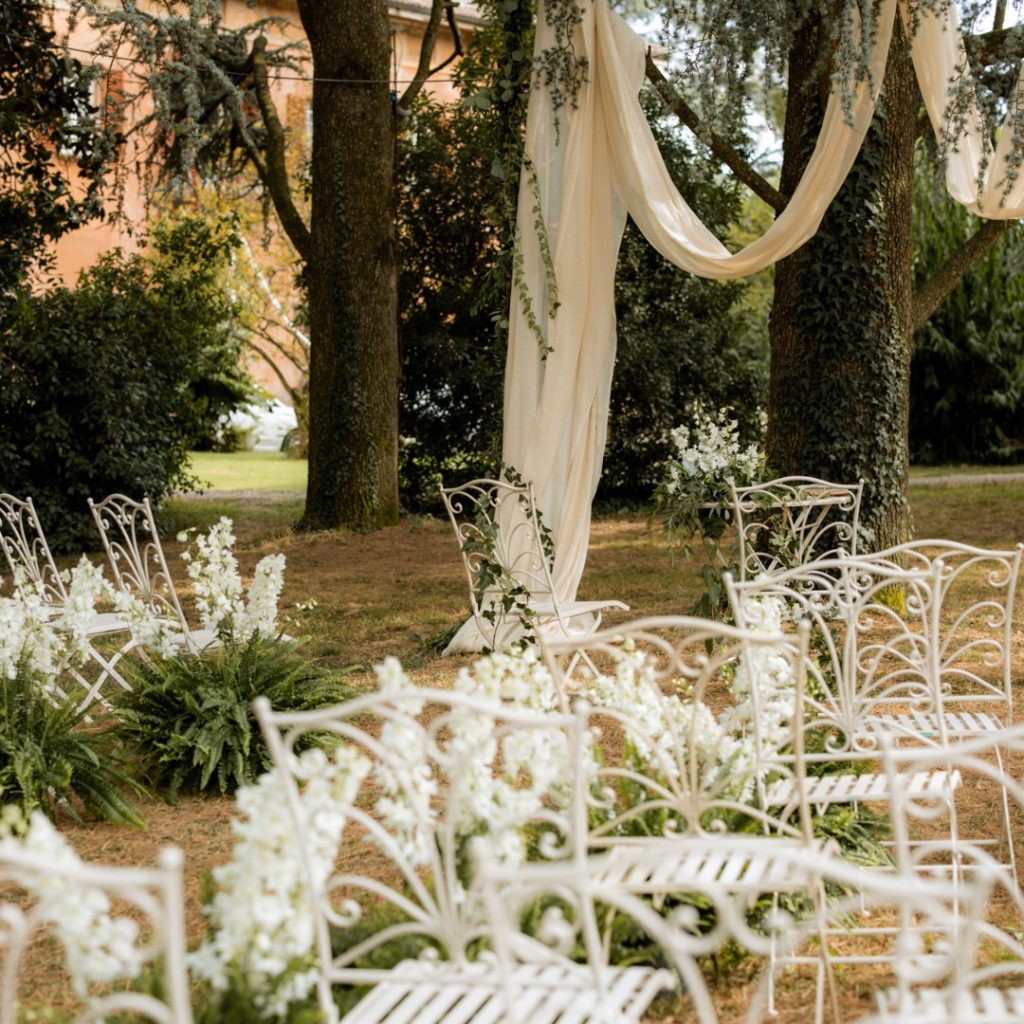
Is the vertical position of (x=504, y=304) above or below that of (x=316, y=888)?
above

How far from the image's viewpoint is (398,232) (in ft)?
47.5

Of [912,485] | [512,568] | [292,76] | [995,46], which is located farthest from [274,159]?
[292,76]

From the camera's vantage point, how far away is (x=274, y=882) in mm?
2369

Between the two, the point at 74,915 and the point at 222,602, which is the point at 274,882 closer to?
the point at 74,915

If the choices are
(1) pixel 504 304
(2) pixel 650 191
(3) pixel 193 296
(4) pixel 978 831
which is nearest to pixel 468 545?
(1) pixel 504 304

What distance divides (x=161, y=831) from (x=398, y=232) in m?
10.6

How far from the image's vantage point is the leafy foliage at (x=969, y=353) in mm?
17938

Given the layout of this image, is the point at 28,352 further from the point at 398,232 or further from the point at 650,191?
the point at 650,191

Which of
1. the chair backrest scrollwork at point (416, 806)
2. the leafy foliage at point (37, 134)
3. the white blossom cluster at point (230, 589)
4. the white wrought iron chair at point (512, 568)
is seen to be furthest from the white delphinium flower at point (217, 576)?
the leafy foliage at point (37, 134)

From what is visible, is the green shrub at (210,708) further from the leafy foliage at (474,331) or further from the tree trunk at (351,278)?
the leafy foliage at (474,331)

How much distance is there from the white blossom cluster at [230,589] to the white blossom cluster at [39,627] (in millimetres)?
382

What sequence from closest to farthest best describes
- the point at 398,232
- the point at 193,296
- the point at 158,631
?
1. the point at 158,631
2. the point at 193,296
3. the point at 398,232

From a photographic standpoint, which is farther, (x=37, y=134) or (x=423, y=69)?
(x=423, y=69)

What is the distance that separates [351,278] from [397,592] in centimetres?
343
